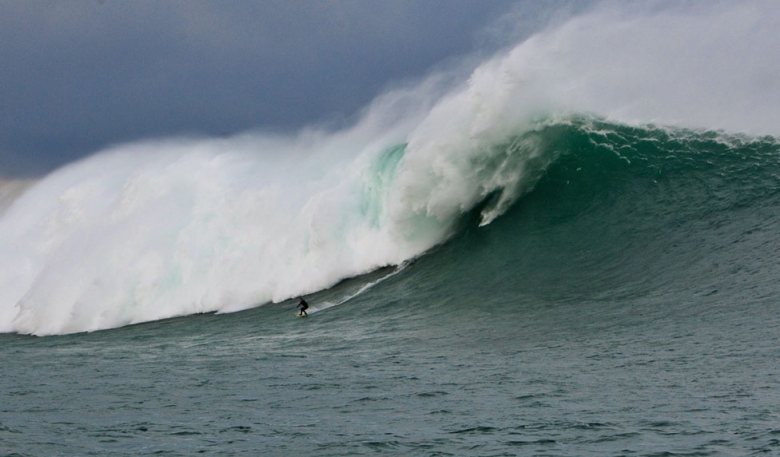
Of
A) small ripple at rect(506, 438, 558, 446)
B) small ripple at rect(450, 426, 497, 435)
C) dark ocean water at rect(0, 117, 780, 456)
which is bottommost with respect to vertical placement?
small ripple at rect(506, 438, 558, 446)

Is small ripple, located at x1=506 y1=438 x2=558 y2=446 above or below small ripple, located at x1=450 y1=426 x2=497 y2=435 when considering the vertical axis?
below

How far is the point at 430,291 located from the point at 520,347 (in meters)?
5.13

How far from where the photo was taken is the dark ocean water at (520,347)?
685 centimetres

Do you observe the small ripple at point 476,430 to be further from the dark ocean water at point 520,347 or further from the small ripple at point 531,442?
the small ripple at point 531,442

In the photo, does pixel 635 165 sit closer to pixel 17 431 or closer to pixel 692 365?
pixel 692 365

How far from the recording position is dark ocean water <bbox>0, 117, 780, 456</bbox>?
22.5 ft

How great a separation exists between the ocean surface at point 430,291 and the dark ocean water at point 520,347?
0.05 m

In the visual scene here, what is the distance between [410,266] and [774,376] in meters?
10.7

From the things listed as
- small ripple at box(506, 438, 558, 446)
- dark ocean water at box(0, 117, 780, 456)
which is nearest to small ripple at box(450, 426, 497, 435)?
dark ocean water at box(0, 117, 780, 456)

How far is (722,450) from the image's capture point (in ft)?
18.7

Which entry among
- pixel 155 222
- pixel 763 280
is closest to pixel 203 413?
pixel 763 280

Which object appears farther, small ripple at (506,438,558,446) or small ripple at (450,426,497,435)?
small ripple at (450,426,497,435)

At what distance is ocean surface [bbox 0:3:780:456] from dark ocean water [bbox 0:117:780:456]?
0.05 m

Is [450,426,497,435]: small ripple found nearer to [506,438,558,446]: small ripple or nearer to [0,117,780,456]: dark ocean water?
[0,117,780,456]: dark ocean water
